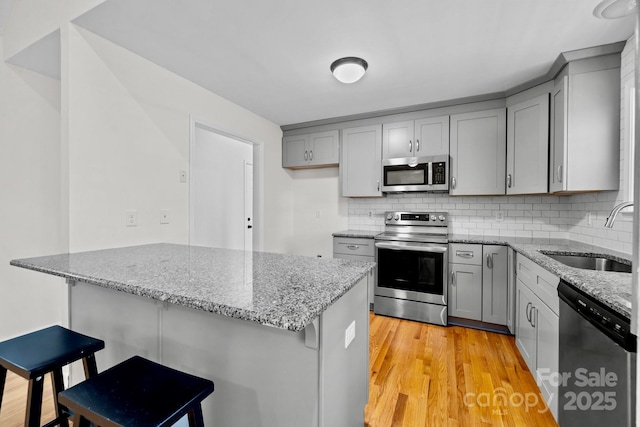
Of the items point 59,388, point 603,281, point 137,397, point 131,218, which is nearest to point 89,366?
point 59,388

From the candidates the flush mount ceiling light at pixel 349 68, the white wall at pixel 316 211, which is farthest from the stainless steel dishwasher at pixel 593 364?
the white wall at pixel 316 211

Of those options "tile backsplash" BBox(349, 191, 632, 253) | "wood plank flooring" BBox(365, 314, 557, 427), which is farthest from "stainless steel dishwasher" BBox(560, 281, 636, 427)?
"tile backsplash" BBox(349, 191, 632, 253)

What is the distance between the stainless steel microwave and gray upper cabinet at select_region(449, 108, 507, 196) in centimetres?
11

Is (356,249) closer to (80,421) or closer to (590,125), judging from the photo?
(590,125)

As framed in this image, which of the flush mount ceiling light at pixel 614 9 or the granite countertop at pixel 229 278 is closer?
the granite countertop at pixel 229 278

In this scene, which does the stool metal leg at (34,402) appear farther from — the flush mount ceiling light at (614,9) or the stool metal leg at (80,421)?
the flush mount ceiling light at (614,9)

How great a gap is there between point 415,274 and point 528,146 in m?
1.60

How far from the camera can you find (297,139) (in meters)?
3.93

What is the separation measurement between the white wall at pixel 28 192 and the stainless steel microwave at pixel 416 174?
10.5 ft

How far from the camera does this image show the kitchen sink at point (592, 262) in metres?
1.75

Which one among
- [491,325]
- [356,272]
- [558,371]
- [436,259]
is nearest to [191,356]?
[356,272]

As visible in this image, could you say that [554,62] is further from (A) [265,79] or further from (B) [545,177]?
(A) [265,79]

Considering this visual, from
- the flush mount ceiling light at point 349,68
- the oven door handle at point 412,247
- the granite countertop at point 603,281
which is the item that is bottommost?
the oven door handle at point 412,247

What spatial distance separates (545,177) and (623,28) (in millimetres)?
1078
